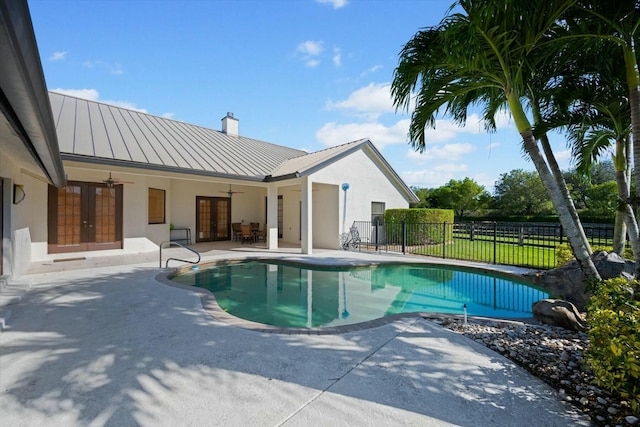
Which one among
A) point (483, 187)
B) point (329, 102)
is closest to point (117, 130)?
point (329, 102)

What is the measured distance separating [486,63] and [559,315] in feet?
14.7

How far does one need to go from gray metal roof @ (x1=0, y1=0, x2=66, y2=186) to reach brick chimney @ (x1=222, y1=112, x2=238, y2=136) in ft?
48.7

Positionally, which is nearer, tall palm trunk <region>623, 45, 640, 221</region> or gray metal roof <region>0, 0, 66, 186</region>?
gray metal roof <region>0, 0, 66, 186</region>

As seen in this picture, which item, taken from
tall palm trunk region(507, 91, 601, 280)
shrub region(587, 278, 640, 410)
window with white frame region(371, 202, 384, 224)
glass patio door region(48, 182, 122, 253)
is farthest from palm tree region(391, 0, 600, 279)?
glass patio door region(48, 182, 122, 253)

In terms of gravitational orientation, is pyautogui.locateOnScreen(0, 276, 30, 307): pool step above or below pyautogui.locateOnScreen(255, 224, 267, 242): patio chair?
below

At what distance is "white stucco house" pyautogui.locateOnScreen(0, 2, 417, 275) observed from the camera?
7.94m

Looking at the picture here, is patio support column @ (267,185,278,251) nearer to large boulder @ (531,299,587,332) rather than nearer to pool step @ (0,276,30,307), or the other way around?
pool step @ (0,276,30,307)

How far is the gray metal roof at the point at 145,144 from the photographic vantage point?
972 centimetres

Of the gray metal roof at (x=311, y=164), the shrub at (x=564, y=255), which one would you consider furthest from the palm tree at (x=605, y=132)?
the gray metal roof at (x=311, y=164)

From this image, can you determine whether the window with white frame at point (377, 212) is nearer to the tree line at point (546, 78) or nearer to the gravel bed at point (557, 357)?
the tree line at point (546, 78)

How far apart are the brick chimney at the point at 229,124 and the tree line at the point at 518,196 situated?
76.5ft

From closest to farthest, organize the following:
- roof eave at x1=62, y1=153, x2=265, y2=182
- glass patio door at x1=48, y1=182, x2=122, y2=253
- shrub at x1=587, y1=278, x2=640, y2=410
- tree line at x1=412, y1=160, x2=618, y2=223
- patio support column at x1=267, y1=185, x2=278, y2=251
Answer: shrub at x1=587, y1=278, x2=640, y2=410
roof eave at x1=62, y1=153, x2=265, y2=182
glass patio door at x1=48, y1=182, x2=122, y2=253
patio support column at x1=267, y1=185, x2=278, y2=251
tree line at x1=412, y1=160, x2=618, y2=223

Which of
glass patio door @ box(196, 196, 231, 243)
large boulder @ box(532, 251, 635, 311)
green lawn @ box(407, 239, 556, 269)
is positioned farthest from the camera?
glass patio door @ box(196, 196, 231, 243)

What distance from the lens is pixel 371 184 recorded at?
1677cm
